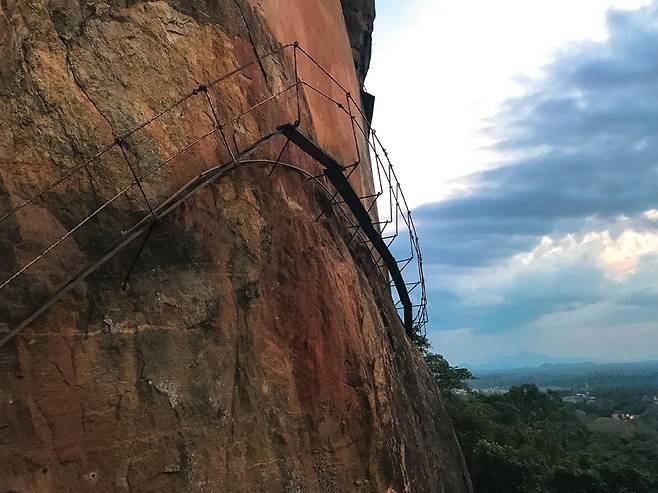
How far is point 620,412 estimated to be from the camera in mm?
68312

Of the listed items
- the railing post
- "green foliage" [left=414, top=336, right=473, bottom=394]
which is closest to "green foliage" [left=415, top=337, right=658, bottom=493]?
"green foliage" [left=414, top=336, right=473, bottom=394]

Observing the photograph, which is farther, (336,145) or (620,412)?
(620,412)

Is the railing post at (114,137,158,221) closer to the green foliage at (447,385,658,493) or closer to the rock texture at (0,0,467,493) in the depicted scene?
the rock texture at (0,0,467,493)

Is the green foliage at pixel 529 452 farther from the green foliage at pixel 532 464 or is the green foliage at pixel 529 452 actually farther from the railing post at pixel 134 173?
the railing post at pixel 134 173

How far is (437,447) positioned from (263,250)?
4.91m

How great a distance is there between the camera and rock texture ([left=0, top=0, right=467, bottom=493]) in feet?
16.7

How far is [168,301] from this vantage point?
5.67 m

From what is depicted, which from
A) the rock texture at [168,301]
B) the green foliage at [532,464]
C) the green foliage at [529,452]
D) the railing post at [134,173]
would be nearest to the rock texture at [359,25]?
the green foliage at [529,452]

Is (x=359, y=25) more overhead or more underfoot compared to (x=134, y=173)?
more overhead

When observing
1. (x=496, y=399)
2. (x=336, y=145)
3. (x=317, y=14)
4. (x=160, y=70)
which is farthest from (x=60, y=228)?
(x=496, y=399)

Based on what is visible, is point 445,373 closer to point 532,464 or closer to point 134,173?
point 532,464

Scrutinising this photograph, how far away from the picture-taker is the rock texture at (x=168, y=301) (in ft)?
16.7

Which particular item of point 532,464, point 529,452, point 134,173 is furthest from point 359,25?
point 529,452

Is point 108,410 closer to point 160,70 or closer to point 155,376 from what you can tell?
point 155,376
